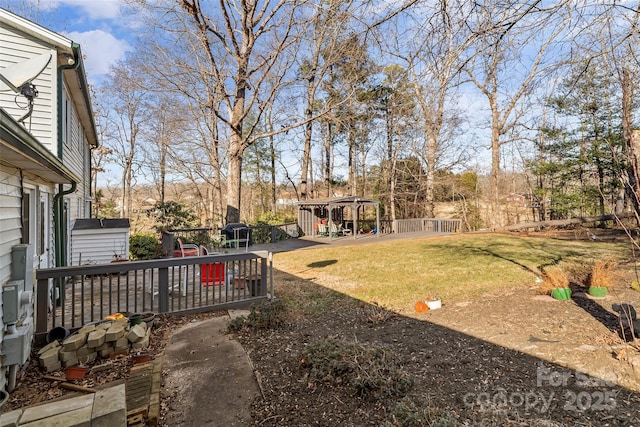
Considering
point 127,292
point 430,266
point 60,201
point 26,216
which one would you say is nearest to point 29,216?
point 26,216

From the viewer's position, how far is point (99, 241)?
9.01 meters

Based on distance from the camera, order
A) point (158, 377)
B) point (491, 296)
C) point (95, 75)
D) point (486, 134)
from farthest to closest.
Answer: point (486, 134) < point (95, 75) < point (491, 296) < point (158, 377)

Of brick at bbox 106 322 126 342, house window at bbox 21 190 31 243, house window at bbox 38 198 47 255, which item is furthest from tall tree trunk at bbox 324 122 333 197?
brick at bbox 106 322 126 342

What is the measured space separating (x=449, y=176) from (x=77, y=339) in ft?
76.0

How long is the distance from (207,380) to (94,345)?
1555mm

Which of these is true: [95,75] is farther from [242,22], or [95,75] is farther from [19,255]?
[19,255]

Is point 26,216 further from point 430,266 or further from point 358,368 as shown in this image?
point 430,266

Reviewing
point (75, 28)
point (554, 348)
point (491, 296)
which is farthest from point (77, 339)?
point (75, 28)

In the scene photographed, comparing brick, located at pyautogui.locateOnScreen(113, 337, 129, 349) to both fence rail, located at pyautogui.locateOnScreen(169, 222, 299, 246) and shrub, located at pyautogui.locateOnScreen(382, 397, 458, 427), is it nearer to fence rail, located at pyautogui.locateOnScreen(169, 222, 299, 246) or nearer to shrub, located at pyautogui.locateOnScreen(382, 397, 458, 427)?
shrub, located at pyautogui.locateOnScreen(382, 397, 458, 427)

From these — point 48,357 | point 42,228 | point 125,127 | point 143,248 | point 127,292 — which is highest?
point 125,127

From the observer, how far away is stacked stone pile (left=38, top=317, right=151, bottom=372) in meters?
3.58

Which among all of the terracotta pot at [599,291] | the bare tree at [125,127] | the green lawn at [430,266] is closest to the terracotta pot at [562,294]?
the terracotta pot at [599,291]

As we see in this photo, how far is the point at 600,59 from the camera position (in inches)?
151

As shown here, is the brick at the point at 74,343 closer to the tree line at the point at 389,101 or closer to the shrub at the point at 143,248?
the tree line at the point at 389,101
